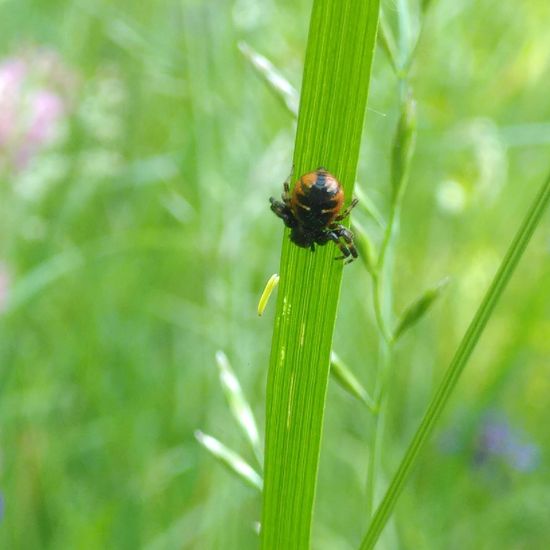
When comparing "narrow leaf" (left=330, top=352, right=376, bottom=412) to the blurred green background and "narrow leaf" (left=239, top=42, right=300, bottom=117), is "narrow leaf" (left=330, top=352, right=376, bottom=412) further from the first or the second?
the blurred green background

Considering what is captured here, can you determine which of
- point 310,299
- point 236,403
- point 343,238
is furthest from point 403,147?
point 236,403

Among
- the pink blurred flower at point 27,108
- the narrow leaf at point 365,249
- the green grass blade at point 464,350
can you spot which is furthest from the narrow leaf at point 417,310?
the pink blurred flower at point 27,108

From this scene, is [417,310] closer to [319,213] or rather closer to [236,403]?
[319,213]

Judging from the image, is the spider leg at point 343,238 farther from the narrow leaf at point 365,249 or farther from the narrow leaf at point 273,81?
the narrow leaf at point 273,81

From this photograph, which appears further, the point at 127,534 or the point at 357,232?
the point at 127,534

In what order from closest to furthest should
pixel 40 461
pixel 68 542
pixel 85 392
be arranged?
pixel 68 542 < pixel 40 461 < pixel 85 392

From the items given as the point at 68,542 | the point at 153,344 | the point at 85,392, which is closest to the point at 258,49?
the point at 153,344

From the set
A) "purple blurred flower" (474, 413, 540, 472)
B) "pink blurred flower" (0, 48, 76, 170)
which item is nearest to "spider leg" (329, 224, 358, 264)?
"pink blurred flower" (0, 48, 76, 170)

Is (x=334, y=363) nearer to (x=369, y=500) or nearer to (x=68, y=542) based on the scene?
(x=369, y=500)
